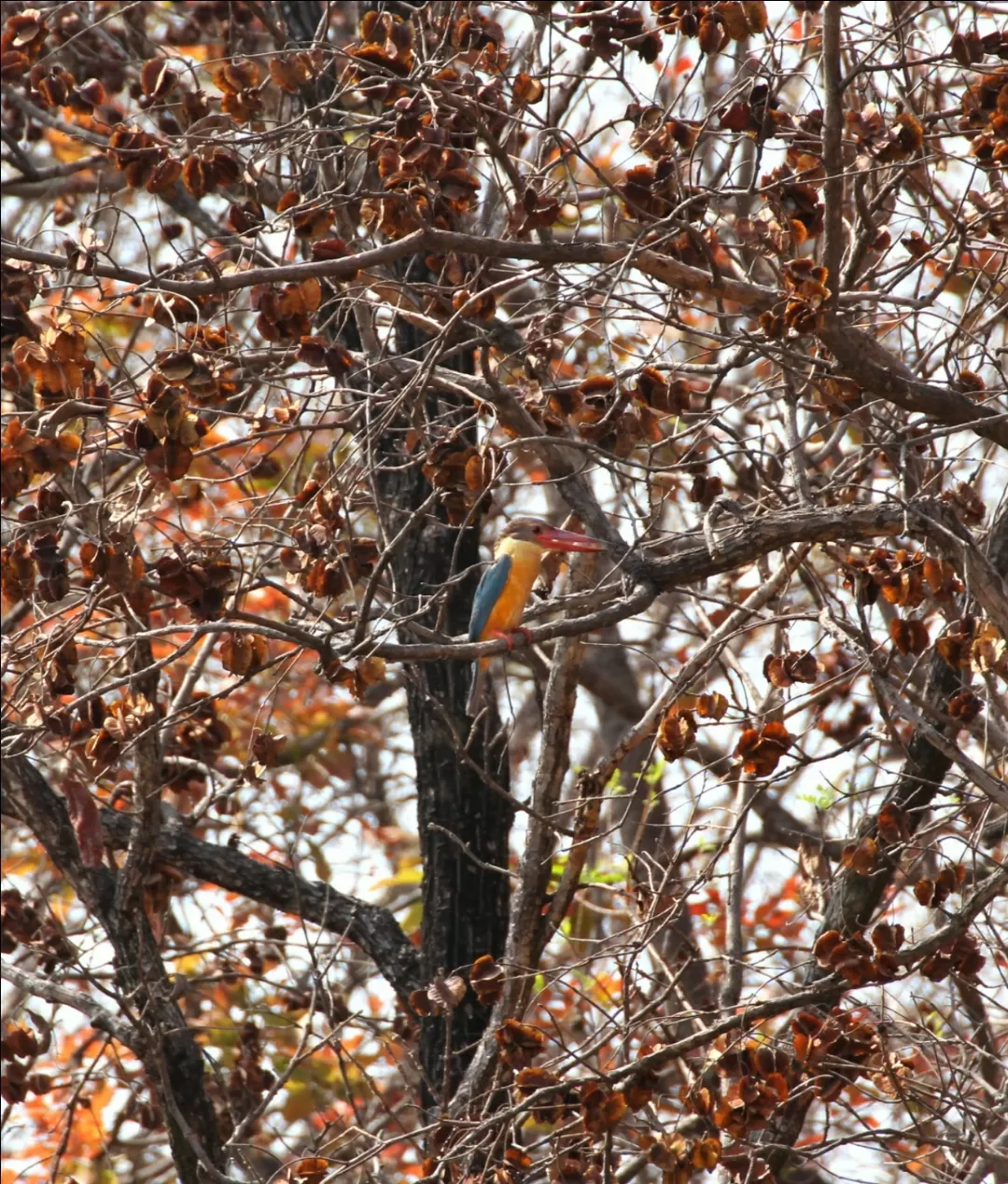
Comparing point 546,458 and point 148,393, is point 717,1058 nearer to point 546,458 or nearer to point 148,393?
point 546,458

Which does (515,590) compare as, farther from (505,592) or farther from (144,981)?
(144,981)

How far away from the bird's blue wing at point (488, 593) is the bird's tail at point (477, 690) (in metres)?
0.11

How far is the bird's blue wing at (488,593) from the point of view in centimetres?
462

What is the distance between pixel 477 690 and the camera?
4.63 metres

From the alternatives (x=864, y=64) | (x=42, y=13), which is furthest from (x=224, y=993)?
(x=864, y=64)

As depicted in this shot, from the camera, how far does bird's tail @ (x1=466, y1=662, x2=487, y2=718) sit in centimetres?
460

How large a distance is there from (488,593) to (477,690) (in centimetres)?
32

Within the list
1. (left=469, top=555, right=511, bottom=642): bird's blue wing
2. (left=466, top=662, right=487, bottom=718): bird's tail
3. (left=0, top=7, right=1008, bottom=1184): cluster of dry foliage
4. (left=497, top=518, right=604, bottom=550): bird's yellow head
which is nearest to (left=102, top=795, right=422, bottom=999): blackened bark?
(left=0, top=7, right=1008, bottom=1184): cluster of dry foliage

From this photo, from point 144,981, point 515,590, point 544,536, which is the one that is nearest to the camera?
point 144,981

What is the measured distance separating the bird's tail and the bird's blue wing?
0.35ft

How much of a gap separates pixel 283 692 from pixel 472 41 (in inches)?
201

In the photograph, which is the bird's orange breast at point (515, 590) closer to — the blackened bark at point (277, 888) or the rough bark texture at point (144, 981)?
the blackened bark at point (277, 888)

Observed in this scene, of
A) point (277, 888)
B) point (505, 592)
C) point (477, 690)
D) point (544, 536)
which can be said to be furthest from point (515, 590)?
point (277, 888)

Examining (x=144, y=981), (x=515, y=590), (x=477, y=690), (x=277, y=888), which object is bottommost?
(x=144, y=981)
